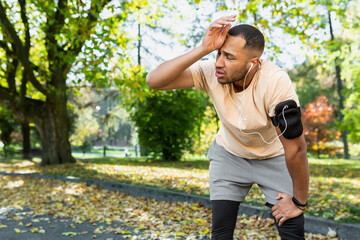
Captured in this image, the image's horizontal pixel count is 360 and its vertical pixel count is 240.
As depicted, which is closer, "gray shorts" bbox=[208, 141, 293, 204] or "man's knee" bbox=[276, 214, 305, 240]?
"man's knee" bbox=[276, 214, 305, 240]

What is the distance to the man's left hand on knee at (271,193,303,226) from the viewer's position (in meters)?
2.46

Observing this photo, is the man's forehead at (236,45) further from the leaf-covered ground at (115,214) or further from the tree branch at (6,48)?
the tree branch at (6,48)

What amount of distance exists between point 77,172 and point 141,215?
6095 millimetres

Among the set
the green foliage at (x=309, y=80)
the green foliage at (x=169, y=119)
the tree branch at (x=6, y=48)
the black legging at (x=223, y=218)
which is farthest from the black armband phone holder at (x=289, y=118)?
the green foliage at (x=309, y=80)

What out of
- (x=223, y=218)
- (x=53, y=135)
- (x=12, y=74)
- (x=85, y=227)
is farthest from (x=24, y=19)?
(x=223, y=218)

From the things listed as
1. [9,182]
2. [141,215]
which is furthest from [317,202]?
[9,182]

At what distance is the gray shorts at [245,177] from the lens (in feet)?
8.81

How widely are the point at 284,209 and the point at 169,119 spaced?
14115mm

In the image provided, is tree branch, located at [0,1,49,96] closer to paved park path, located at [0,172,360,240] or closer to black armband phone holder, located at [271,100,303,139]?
paved park path, located at [0,172,360,240]

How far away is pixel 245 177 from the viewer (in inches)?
109

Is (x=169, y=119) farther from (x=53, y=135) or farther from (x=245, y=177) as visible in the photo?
(x=245, y=177)

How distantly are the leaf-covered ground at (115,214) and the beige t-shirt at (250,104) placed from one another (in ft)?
8.15

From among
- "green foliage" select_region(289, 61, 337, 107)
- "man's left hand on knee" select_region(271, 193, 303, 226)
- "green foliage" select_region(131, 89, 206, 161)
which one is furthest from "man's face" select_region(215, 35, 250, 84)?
"green foliage" select_region(289, 61, 337, 107)

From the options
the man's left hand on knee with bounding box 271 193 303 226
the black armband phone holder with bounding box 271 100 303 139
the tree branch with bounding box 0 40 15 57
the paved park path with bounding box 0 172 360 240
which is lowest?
the paved park path with bounding box 0 172 360 240
